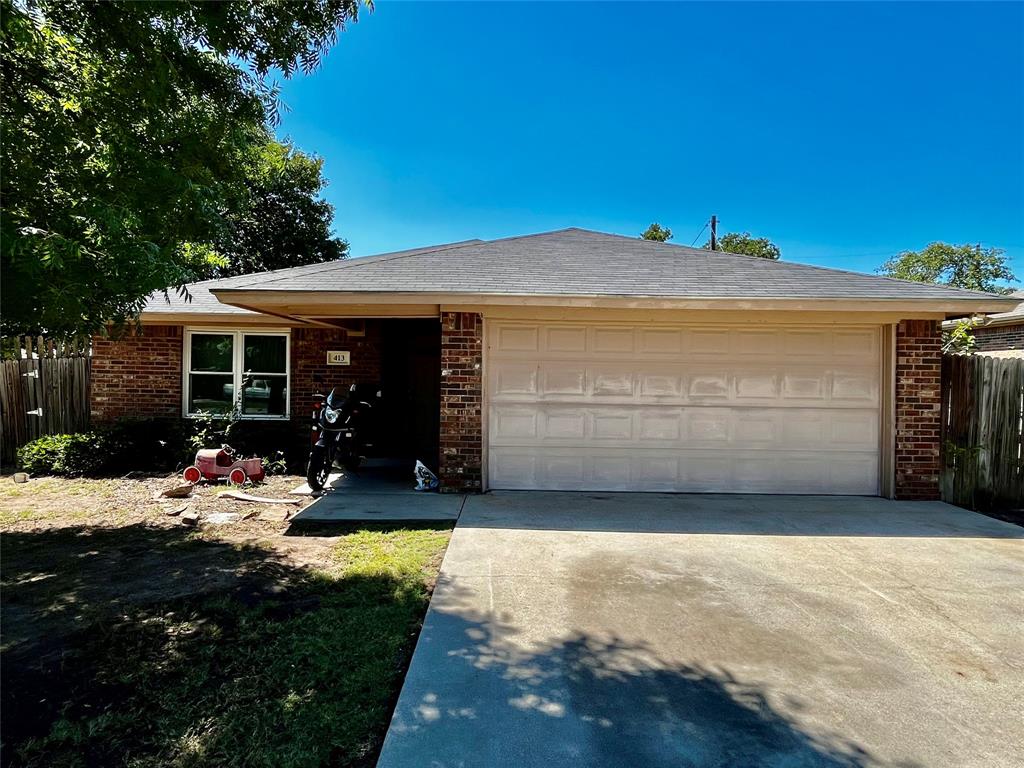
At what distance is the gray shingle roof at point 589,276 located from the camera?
6637 mm

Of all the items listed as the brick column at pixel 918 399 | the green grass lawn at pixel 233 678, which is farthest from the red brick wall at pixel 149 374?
the brick column at pixel 918 399

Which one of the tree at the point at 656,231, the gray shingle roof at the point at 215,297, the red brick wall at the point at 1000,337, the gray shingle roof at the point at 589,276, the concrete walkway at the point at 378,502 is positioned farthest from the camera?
the tree at the point at 656,231

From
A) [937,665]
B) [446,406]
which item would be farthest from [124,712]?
[446,406]

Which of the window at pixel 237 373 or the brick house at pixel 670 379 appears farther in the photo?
the window at pixel 237 373

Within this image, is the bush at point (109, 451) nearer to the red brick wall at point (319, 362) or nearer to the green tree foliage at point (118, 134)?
the red brick wall at point (319, 362)

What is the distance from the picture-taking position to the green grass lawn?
7.58 ft

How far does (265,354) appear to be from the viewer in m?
9.83

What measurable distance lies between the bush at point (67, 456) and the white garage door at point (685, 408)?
6074 millimetres

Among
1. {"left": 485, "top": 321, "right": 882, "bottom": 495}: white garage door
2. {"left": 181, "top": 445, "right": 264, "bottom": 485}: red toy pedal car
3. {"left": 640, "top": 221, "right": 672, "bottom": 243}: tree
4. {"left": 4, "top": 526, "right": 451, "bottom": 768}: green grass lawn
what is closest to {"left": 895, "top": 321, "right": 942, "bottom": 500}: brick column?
{"left": 485, "top": 321, "right": 882, "bottom": 495}: white garage door

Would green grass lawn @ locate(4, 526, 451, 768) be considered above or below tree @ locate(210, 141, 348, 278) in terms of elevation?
below

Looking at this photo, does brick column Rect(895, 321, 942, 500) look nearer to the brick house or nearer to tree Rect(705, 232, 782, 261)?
the brick house

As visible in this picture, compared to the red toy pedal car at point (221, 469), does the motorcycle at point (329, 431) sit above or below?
above

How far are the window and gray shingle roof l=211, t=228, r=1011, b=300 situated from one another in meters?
2.33

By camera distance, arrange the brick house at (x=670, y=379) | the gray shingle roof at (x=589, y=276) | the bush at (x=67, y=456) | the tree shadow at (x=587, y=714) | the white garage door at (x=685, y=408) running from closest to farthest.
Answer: the tree shadow at (x=587, y=714) → the gray shingle roof at (x=589, y=276) → the brick house at (x=670, y=379) → the white garage door at (x=685, y=408) → the bush at (x=67, y=456)
